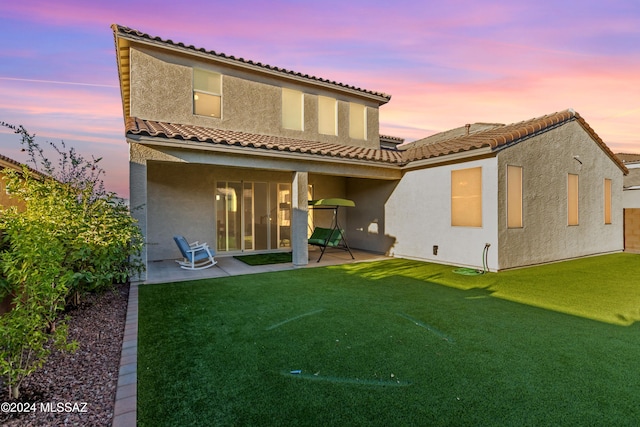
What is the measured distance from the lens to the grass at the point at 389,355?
274cm

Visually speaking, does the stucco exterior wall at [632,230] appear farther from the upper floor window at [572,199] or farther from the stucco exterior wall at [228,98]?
the stucco exterior wall at [228,98]

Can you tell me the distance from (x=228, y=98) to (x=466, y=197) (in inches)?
358

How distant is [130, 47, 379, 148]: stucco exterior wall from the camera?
32.4ft

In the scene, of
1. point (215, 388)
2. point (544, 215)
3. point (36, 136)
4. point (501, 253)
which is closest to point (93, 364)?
point (215, 388)

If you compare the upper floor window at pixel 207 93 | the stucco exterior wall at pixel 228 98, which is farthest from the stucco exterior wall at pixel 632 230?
the upper floor window at pixel 207 93

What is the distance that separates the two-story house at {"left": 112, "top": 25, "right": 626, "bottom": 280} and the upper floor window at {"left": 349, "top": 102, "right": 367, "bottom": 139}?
0.06m

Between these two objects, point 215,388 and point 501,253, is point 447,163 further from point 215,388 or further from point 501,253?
point 215,388

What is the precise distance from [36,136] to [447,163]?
11.0m

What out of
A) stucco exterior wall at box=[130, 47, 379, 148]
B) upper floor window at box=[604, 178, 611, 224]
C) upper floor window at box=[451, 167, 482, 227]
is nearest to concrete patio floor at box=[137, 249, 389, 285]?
upper floor window at box=[451, 167, 482, 227]

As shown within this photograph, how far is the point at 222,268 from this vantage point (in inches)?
384

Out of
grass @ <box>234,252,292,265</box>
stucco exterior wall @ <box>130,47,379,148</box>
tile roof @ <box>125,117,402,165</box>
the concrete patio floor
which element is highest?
stucco exterior wall @ <box>130,47,379,148</box>

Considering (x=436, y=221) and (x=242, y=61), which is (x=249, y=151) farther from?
(x=436, y=221)

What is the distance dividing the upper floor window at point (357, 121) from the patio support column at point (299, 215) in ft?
17.5

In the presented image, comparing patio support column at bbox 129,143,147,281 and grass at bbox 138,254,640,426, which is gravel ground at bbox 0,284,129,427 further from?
patio support column at bbox 129,143,147,281
